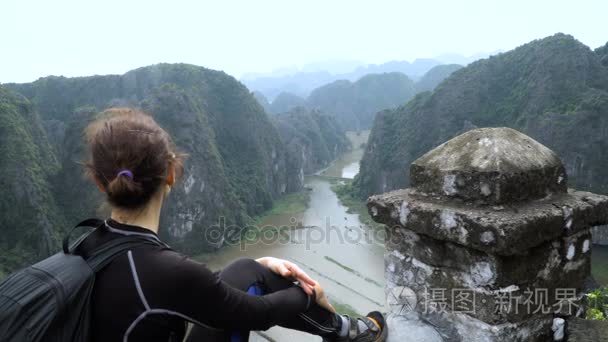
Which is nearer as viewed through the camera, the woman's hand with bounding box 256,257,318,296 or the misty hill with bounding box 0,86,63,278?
the woman's hand with bounding box 256,257,318,296

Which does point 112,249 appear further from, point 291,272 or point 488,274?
point 488,274

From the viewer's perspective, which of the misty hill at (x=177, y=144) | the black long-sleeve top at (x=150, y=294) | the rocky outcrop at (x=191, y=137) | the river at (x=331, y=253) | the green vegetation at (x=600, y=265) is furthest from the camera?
the rocky outcrop at (x=191, y=137)

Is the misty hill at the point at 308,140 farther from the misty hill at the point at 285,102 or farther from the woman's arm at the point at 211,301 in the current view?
the woman's arm at the point at 211,301

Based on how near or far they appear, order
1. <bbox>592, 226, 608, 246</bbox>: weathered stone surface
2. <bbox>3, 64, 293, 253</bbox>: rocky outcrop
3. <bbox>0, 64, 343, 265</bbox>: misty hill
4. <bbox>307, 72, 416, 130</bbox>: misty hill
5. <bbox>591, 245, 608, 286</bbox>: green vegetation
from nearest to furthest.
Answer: <bbox>591, 245, 608, 286</bbox>: green vegetation, <bbox>592, 226, 608, 246</bbox>: weathered stone surface, <bbox>0, 64, 343, 265</bbox>: misty hill, <bbox>3, 64, 293, 253</bbox>: rocky outcrop, <bbox>307, 72, 416, 130</bbox>: misty hill

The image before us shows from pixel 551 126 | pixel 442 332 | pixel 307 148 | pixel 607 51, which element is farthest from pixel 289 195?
pixel 442 332

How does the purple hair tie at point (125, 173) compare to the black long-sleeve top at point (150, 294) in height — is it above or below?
above

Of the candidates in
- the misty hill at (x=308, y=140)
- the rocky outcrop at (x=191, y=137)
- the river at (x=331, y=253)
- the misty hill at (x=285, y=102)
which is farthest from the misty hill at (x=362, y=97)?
the river at (x=331, y=253)

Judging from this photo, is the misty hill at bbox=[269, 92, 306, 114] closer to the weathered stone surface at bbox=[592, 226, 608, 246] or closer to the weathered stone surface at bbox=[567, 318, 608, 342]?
the weathered stone surface at bbox=[592, 226, 608, 246]

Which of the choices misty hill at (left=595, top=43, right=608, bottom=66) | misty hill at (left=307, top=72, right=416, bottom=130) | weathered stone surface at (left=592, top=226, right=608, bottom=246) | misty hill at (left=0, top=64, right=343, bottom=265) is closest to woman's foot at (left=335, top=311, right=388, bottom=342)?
misty hill at (left=0, top=64, right=343, bottom=265)
